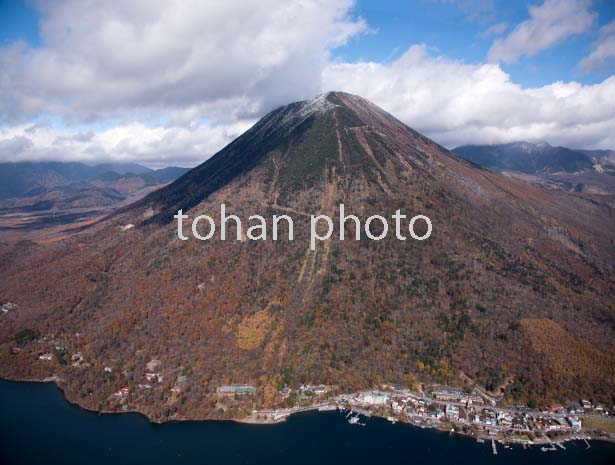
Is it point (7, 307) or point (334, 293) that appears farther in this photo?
point (7, 307)

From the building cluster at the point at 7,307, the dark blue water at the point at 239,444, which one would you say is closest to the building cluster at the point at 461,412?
the dark blue water at the point at 239,444

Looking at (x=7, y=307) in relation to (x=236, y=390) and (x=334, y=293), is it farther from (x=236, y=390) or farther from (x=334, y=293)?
(x=334, y=293)

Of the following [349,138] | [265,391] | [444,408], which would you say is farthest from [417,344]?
[349,138]

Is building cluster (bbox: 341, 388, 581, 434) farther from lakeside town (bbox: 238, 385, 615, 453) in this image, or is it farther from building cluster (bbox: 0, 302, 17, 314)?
building cluster (bbox: 0, 302, 17, 314)

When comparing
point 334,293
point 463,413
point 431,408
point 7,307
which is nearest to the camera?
point 463,413

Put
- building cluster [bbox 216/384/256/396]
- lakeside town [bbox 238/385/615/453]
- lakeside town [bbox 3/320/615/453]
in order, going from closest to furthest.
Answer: lakeside town [bbox 238/385/615/453], lakeside town [bbox 3/320/615/453], building cluster [bbox 216/384/256/396]

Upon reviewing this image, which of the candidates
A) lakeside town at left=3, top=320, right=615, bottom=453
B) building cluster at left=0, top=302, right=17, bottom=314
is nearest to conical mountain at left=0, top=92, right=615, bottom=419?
lakeside town at left=3, top=320, right=615, bottom=453

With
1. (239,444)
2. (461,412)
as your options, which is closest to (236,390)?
(239,444)
